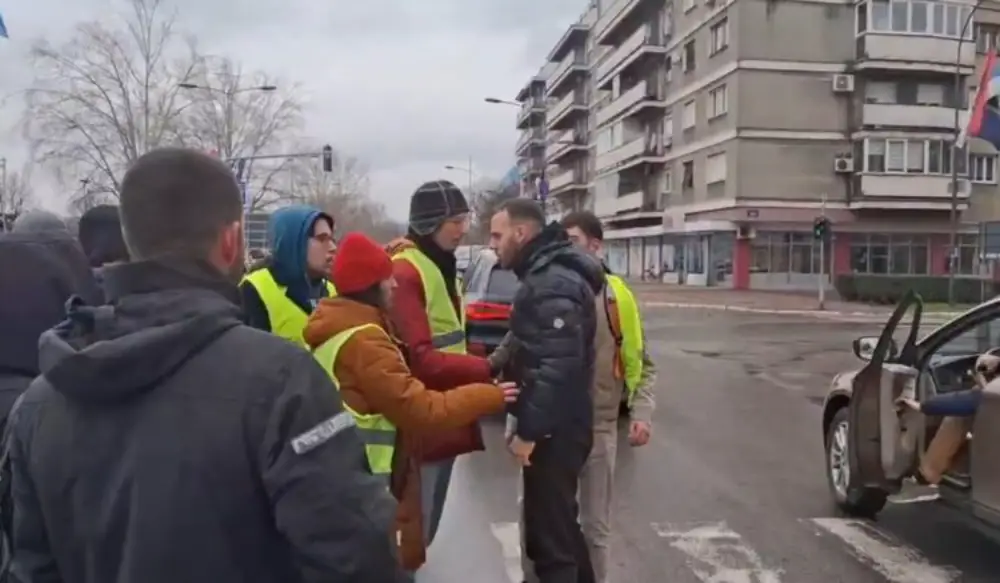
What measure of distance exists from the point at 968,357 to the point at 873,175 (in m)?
41.0

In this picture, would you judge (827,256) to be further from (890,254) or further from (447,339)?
(447,339)

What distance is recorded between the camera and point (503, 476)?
8.30m

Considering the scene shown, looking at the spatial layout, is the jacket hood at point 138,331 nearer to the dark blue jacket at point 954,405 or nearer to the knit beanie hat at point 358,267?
the knit beanie hat at point 358,267

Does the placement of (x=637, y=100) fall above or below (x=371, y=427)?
above

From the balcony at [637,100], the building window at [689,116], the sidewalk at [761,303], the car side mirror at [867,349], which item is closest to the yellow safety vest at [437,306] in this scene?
the car side mirror at [867,349]

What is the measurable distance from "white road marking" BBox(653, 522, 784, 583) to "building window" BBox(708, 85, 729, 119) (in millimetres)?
42849

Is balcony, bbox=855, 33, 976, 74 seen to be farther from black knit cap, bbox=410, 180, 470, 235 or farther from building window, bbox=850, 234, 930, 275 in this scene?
black knit cap, bbox=410, 180, 470, 235

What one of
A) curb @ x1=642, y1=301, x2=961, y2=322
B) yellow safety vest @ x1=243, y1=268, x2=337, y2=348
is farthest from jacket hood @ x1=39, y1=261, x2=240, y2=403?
curb @ x1=642, y1=301, x2=961, y2=322

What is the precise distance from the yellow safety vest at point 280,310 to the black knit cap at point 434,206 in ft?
1.54

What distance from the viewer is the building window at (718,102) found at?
4797cm

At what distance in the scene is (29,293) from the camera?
3.91 meters

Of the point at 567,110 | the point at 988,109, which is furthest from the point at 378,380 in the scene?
the point at 567,110

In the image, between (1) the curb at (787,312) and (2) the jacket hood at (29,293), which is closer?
(2) the jacket hood at (29,293)

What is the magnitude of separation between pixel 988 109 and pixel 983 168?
68.8ft
